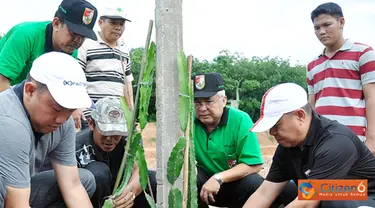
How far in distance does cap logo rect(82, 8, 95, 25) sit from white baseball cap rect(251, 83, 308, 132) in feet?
3.45

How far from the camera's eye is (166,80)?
1.72 metres

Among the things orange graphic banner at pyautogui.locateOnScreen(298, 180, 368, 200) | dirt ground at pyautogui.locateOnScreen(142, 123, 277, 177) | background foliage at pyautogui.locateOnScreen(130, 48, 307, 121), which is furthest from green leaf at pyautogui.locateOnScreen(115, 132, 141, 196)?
background foliage at pyautogui.locateOnScreen(130, 48, 307, 121)

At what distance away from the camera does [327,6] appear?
2.94m

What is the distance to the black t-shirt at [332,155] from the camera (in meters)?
2.16

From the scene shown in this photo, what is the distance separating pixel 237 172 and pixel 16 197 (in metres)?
1.48

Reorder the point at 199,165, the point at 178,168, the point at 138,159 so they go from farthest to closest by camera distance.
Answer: the point at 199,165 < the point at 138,159 < the point at 178,168

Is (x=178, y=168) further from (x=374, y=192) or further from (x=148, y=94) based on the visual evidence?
(x=374, y=192)

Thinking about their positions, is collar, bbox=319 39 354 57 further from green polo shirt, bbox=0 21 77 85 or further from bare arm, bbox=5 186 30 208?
bare arm, bbox=5 186 30 208

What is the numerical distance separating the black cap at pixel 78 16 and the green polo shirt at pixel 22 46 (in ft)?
0.50

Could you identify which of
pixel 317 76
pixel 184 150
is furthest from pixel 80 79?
pixel 317 76

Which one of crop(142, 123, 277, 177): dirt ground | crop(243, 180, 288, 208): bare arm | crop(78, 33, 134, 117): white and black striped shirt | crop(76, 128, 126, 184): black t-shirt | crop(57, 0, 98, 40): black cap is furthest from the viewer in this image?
crop(142, 123, 277, 177): dirt ground

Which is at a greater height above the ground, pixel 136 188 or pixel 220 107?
pixel 220 107

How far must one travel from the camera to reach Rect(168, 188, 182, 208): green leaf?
166cm

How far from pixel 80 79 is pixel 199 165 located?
5.02ft
